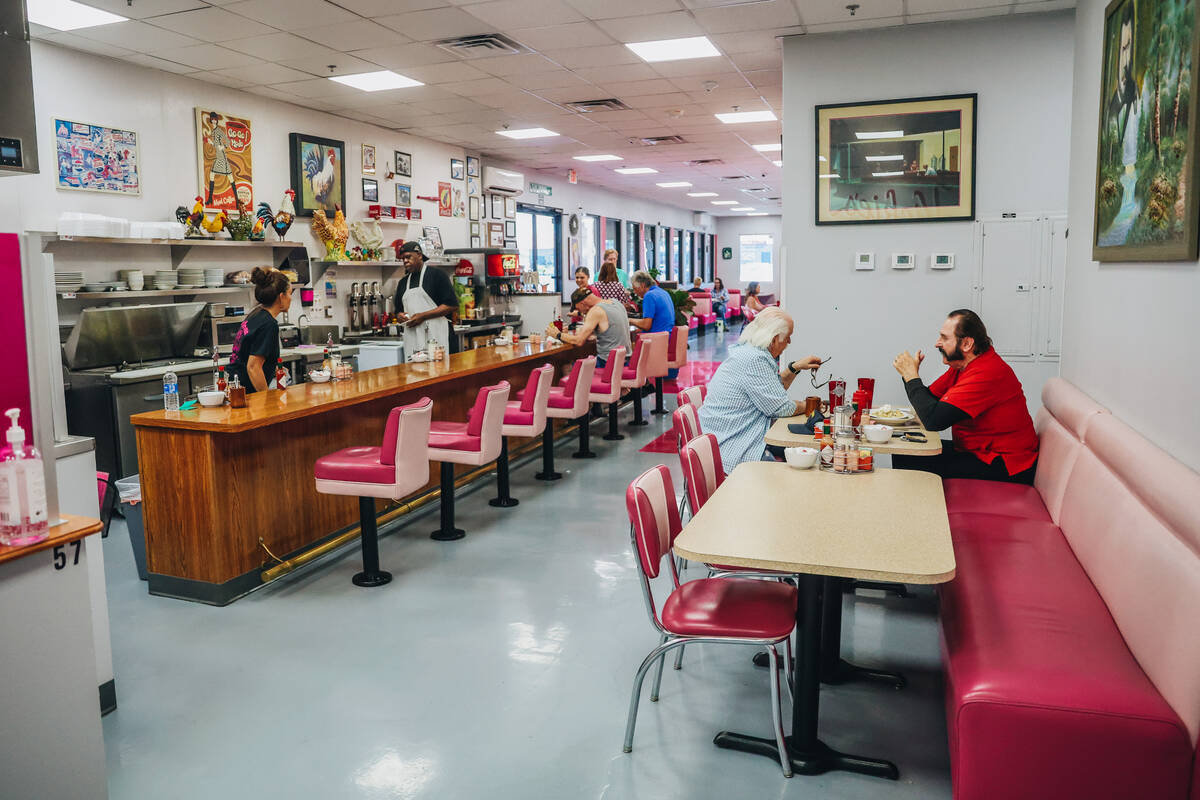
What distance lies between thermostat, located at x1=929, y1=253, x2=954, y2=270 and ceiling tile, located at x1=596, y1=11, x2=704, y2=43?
230 cm

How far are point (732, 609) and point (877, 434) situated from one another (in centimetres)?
140

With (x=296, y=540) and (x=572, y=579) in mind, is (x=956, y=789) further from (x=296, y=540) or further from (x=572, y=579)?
(x=296, y=540)

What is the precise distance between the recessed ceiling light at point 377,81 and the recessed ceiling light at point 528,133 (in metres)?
2.47

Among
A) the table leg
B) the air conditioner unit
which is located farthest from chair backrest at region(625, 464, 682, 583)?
the air conditioner unit

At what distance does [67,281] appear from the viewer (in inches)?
229

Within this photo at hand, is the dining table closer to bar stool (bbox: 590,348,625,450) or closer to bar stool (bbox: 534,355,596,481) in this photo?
bar stool (bbox: 534,355,596,481)

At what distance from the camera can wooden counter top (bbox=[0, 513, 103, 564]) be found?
7.00 ft

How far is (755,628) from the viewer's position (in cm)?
269

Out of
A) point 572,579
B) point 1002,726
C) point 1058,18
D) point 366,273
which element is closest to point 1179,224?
point 1002,726

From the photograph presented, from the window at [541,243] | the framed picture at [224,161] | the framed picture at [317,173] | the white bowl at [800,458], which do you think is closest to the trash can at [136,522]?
the white bowl at [800,458]

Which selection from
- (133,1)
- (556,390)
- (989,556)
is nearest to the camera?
(989,556)

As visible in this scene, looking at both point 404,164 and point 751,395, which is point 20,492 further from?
point 404,164

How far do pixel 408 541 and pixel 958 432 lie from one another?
322cm

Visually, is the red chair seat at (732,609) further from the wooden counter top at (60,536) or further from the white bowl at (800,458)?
the wooden counter top at (60,536)
